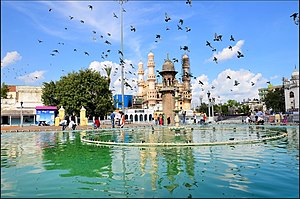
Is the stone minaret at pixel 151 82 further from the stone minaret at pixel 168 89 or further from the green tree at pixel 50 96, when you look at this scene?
the stone minaret at pixel 168 89

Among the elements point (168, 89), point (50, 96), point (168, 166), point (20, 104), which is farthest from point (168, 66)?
point (168, 166)

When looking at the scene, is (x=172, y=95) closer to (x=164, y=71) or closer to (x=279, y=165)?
(x=164, y=71)

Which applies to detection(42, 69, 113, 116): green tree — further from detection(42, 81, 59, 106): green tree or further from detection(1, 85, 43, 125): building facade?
detection(1, 85, 43, 125): building facade

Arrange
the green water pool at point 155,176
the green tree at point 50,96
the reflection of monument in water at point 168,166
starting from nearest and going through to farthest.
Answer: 1. the green water pool at point 155,176
2. the reflection of monument in water at point 168,166
3. the green tree at point 50,96

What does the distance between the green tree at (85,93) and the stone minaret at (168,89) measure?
10.9m

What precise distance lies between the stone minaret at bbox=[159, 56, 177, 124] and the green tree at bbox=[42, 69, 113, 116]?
10902 millimetres

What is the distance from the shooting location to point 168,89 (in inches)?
1532

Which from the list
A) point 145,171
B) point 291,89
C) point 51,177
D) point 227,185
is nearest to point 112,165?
point 145,171

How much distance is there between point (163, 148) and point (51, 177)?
557 cm

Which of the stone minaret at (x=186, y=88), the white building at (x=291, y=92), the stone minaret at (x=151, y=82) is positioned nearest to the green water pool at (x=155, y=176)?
the white building at (x=291, y=92)

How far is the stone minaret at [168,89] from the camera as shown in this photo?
38894 mm

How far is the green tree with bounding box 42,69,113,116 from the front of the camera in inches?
1709

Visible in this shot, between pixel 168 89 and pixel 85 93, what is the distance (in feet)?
45.3

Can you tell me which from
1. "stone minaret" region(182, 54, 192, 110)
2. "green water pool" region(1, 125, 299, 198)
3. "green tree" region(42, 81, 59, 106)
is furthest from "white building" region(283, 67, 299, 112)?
"green water pool" region(1, 125, 299, 198)
